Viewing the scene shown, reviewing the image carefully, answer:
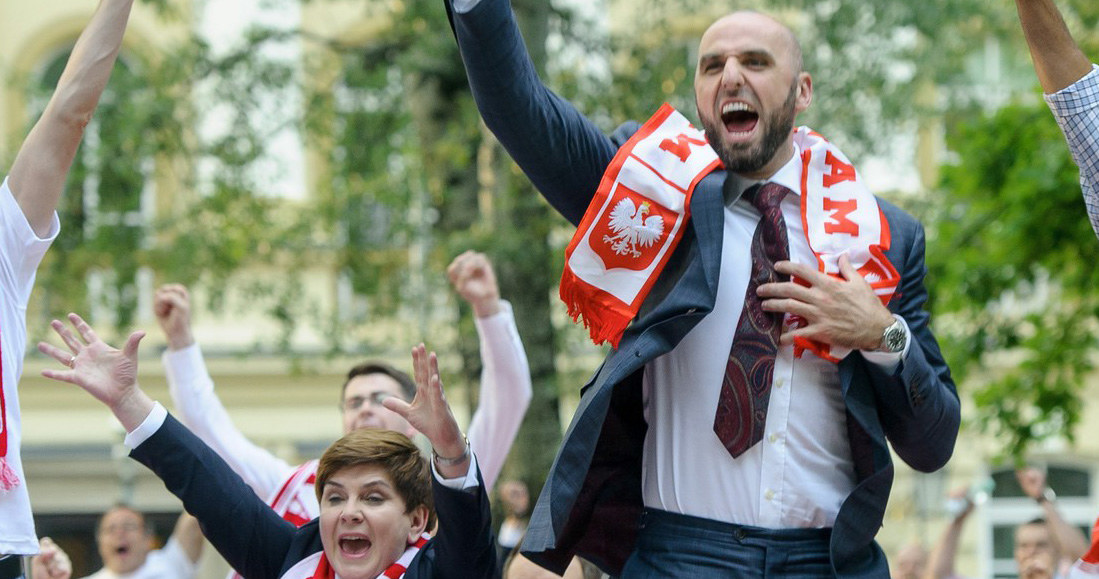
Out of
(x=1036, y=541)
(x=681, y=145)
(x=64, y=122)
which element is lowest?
(x=1036, y=541)

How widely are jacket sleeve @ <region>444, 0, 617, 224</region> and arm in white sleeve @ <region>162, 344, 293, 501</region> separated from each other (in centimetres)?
209

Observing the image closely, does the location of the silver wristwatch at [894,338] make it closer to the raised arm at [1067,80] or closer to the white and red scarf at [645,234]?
the white and red scarf at [645,234]

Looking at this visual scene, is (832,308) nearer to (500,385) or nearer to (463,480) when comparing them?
(463,480)

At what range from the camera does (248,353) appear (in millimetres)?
13320

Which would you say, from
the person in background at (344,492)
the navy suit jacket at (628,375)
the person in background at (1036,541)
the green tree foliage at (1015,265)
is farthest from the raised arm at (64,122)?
the green tree foliage at (1015,265)

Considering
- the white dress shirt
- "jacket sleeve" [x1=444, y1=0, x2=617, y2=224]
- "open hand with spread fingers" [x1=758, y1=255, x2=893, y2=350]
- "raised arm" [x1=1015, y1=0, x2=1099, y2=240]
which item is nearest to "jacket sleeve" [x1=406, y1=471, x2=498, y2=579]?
the white dress shirt

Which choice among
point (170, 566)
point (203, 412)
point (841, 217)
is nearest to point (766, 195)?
point (841, 217)

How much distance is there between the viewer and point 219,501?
3977 millimetres

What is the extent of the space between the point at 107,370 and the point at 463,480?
904 mm

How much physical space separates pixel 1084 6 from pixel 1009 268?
2161mm

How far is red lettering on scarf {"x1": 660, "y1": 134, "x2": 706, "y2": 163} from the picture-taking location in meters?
3.46

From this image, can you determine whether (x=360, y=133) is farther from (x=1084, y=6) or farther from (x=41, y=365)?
(x=41, y=365)

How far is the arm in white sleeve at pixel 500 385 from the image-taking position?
5398 millimetres

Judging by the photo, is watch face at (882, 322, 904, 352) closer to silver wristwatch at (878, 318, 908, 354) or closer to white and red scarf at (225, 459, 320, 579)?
silver wristwatch at (878, 318, 908, 354)
